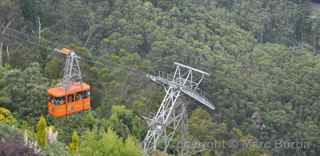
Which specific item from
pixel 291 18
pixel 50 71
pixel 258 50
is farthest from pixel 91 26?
pixel 291 18

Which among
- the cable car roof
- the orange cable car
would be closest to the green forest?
the orange cable car

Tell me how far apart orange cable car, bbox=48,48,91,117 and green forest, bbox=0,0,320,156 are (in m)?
0.38

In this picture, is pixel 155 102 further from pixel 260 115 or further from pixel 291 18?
pixel 291 18

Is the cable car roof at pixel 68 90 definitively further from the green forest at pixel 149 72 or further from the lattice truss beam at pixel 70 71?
the green forest at pixel 149 72

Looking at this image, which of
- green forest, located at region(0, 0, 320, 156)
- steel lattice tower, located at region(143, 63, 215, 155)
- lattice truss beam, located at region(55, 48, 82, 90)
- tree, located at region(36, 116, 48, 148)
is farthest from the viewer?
steel lattice tower, located at region(143, 63, 215, 155)

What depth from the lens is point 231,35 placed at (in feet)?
123

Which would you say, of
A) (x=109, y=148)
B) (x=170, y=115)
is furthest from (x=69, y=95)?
(x=109, y=148)

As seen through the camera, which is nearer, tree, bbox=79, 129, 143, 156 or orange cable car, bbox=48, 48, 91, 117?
tree, bbox=79, 129, 143, 156

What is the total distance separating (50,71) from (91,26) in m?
7.85

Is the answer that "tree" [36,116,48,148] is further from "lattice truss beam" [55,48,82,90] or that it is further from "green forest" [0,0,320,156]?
"lattice truss beam" [55,48,82,90]

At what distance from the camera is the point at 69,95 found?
21.6 metres

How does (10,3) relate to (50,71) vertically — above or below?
above

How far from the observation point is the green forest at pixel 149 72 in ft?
72.0

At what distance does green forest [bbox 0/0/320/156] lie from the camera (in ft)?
72.0
